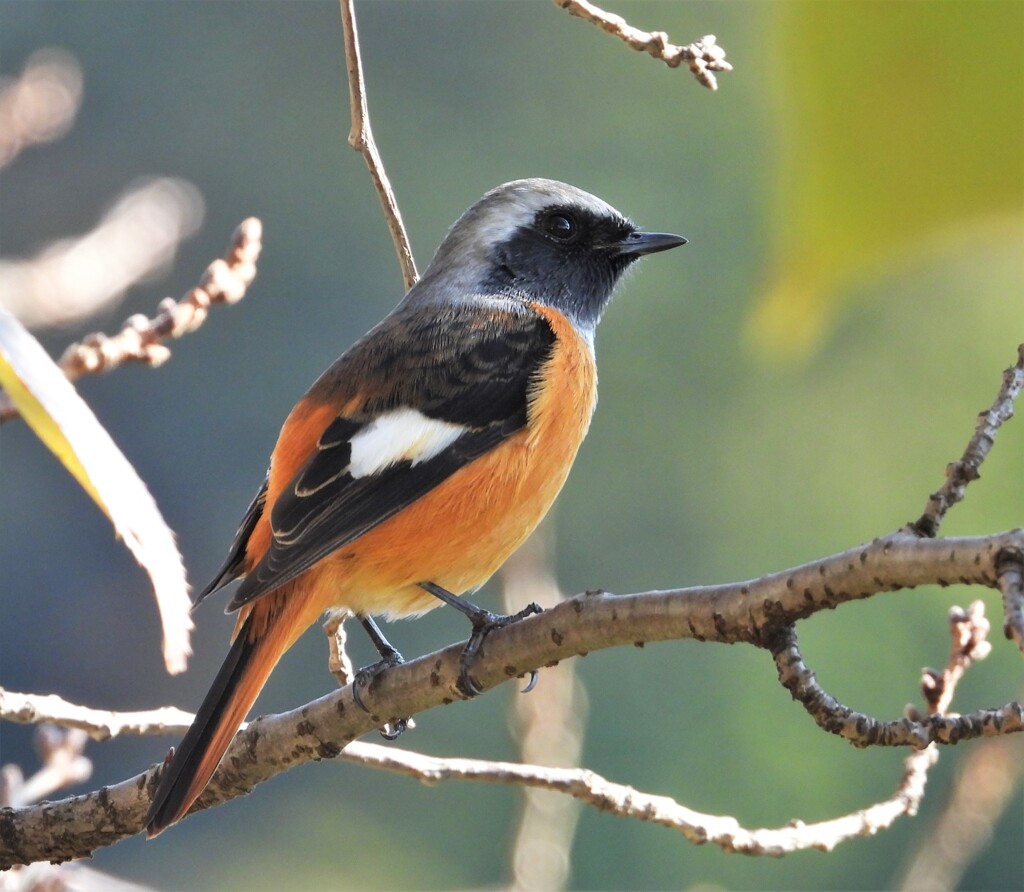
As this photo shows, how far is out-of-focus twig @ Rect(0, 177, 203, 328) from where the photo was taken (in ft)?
10.0

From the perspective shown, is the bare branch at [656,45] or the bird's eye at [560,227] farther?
the bird's eye at [560,227]

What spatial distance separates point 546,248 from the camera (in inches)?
131

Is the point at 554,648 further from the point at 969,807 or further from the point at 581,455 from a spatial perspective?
the point at 581,455

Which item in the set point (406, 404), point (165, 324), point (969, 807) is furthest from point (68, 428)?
point (969, 807)

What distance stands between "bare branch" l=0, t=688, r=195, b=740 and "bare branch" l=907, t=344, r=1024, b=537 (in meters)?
1.34

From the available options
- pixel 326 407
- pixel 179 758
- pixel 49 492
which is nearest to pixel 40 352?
pixel 179 758

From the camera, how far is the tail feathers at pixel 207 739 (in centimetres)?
197

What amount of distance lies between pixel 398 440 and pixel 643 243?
1072 mm

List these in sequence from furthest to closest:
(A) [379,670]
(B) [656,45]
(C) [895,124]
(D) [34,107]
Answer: (D) [34,107], (A) [379,670], (B) [656,45], (C) [895,124]

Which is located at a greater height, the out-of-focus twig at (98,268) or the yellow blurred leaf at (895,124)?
the out-of-focus twig at (98,268)

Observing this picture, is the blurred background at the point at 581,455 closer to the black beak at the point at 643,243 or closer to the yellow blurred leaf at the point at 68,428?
the black beak at the point at 643,243

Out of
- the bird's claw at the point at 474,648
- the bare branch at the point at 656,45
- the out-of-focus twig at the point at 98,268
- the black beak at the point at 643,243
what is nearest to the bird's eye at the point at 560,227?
the black beak at the point at 643,243

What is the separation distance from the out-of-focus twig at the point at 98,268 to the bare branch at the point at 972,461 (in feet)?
7.23

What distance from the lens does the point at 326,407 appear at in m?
2.68
